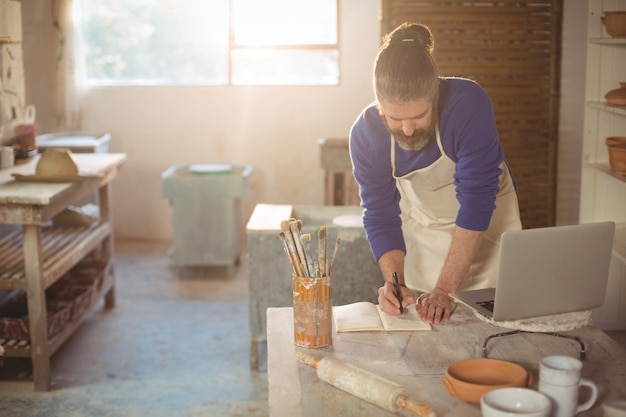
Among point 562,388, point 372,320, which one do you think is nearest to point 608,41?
point 372,320

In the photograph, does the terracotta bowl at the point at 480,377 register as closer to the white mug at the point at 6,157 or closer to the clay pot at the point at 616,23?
the clay pot at the point at 616,23

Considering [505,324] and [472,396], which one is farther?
[505,324]

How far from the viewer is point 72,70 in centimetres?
663

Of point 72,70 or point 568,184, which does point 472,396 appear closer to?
point 568,184

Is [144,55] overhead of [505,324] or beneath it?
overhead

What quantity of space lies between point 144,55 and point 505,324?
535 cm

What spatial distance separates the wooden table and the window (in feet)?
15.1

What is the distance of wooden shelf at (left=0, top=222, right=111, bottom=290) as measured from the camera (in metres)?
3.94

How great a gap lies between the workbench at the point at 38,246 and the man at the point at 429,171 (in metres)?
1.71

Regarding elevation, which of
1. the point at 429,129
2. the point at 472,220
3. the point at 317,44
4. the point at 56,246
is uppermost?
the point at 317,44

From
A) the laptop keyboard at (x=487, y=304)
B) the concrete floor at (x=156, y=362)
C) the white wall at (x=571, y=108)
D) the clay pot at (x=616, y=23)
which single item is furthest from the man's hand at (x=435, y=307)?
the white wall at (x=571, y=108)

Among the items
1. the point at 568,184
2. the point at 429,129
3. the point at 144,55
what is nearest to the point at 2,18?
the point at 144,55

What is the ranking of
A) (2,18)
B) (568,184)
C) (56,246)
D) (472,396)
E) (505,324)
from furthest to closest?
(568,184)
(2,18)
(56,246)
(505,324)
(472,396)

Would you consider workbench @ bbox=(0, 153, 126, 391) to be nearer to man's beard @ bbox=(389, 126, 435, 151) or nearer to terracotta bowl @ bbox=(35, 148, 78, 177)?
terracotta bowl @ bbox=(35, 148, 78, 177)
